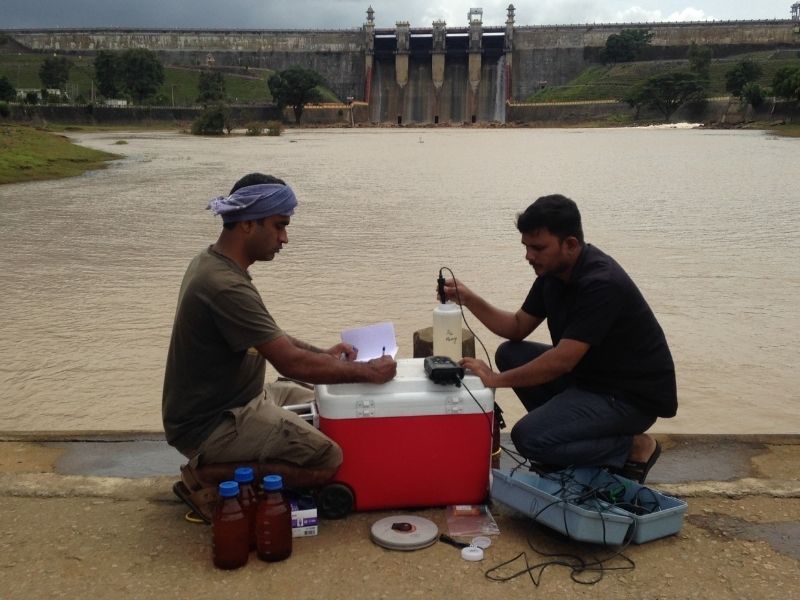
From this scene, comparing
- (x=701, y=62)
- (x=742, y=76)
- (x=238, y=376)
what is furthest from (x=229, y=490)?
(x=701, y=62)

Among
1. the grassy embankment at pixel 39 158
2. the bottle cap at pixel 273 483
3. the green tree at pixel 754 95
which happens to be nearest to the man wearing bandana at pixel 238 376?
the bottle cap at pixel 273 483

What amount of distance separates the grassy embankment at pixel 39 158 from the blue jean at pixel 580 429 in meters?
20.4

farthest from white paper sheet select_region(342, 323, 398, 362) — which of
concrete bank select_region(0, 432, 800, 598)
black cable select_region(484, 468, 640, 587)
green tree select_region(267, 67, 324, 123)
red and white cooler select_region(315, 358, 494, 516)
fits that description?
green tree select_region(267, 67, 324, 123)

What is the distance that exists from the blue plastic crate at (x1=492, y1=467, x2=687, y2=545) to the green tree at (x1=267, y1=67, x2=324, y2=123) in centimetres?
7133

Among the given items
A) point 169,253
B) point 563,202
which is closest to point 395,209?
point 169,253

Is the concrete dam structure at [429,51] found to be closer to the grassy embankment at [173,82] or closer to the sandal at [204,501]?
the grassy embankment at [173,82]

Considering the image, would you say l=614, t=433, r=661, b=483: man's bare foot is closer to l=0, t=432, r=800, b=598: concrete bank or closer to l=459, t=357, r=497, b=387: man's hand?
l=0, t=432, r=800, b=598: concrete bank

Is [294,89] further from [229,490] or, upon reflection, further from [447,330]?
[229,490]

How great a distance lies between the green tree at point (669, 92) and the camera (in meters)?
66.8

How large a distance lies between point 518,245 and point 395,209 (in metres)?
4.56

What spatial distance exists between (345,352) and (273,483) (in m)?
0.65

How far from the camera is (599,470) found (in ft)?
11.4

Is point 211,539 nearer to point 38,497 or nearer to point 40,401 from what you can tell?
point 38,497

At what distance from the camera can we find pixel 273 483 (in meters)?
3.04
